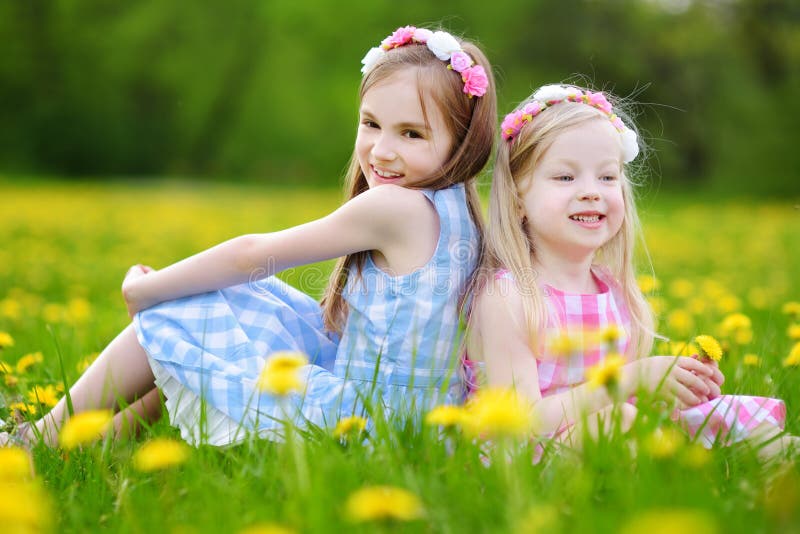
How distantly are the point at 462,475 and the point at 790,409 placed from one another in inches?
40.3

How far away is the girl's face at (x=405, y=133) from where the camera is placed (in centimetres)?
203

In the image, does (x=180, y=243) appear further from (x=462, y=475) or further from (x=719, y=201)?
(x=719, y=201)

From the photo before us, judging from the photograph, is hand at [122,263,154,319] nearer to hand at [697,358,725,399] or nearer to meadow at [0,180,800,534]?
meadow at [0,180,800,534]

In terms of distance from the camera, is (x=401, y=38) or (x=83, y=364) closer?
(x=401, y=38)

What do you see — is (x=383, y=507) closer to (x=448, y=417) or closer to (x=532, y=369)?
(x=448, y=417)

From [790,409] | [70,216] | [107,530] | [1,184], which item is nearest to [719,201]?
[70,216]

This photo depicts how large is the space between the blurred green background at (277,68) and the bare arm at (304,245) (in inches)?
724

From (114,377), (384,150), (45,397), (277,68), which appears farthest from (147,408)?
(277,68)

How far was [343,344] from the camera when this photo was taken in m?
2.06

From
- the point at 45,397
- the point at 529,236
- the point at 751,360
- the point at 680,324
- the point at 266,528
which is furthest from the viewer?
the point at 680,324

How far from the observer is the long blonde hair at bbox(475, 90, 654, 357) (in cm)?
189

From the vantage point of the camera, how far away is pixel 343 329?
7.22 feet

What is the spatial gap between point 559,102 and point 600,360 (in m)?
0.64

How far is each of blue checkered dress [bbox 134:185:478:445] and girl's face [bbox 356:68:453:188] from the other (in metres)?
0.08
